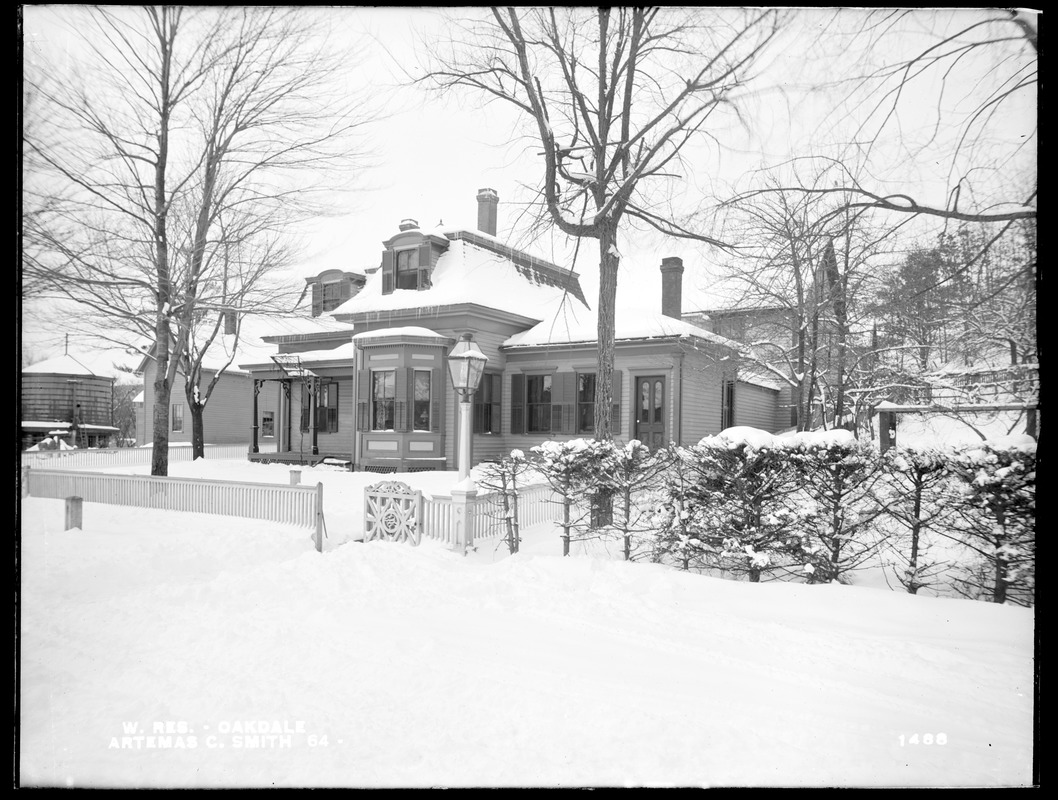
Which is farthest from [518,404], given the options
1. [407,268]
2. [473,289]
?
[407,268]

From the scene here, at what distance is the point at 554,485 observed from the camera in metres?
6.45

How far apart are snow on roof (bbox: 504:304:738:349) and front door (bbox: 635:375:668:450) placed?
1.15 m

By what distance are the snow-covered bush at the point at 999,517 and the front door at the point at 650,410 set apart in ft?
28.7

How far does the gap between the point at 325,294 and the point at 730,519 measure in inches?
688

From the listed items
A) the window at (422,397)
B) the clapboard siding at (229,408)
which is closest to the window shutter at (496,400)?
the window at (422,397)

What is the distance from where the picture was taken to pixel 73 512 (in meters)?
6.23

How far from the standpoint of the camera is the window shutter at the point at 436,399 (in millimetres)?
14766

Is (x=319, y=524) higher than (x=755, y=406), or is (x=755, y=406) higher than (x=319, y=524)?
(x=755, y=406)

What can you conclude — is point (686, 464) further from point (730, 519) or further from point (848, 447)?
point (848, 447)

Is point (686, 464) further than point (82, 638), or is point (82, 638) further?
point (686, 464)

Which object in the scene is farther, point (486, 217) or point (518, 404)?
point (486, 217)

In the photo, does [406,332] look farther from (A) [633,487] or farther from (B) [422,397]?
(A) [633,487]

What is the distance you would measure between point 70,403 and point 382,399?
989 centimetres

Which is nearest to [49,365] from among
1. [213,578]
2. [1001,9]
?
[213,578]
